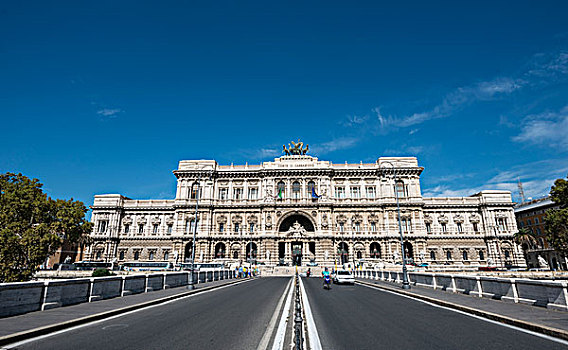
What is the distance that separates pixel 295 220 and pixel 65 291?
5304 centimetres

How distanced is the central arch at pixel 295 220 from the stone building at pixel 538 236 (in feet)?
137

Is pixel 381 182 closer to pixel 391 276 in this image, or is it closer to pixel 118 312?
pixel 391 276

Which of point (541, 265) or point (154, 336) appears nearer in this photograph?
point (154, 336)

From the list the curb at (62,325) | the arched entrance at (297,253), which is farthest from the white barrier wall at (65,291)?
the arched entrance at (297,253)

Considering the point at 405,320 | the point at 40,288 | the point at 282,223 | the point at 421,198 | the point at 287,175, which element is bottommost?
the point at 405,320

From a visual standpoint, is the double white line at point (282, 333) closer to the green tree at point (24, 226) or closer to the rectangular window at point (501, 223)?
the green tree at point (24, 226)

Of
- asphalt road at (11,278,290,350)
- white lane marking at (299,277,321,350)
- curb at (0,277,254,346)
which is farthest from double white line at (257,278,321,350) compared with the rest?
curb at (0,277,254,346)

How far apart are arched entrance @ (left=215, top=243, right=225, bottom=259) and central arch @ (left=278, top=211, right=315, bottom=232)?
38.4 ft

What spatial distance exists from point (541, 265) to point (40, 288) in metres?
81.2

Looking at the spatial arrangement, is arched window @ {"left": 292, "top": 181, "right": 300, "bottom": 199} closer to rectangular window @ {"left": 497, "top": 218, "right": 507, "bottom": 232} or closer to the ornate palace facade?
the ornate palace facade

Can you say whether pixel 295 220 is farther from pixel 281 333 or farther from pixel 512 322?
pixel 281 333

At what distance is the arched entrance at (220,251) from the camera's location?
61.5 meters

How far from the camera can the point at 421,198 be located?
61812 mm

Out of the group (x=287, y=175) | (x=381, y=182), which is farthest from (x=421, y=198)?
(x=287, y=175)
